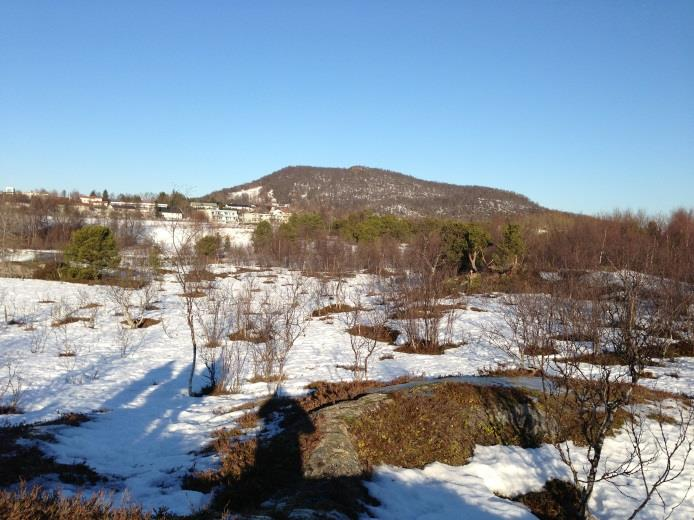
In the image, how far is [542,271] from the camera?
3750 centimetres

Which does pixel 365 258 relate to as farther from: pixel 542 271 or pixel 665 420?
pixel 665 420

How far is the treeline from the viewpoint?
34.1 m

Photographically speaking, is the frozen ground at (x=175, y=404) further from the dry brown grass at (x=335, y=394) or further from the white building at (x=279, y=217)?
the white building at (x=279, y=217)

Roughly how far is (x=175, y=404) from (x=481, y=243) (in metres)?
34.5

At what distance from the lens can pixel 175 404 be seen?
12.2 metres

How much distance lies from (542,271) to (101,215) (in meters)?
75.5

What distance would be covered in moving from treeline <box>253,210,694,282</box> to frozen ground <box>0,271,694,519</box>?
9.96 metres

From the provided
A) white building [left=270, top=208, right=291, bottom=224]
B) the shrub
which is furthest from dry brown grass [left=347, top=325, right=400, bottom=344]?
white building [left=270, top=208, right=291, bottom=224]

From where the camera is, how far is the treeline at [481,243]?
3409 cm

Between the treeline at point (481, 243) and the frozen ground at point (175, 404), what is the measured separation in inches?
392

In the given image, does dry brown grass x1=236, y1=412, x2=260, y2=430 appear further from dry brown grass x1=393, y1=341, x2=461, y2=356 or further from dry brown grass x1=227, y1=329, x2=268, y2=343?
dry brown grass x1=393, y1=341, x2=461, y2=356

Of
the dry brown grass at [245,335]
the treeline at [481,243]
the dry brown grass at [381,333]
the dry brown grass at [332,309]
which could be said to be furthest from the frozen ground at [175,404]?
the treeline at [481,243]

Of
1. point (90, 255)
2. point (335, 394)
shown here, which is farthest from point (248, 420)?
point (90, 255)

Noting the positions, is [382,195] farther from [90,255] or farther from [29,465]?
[29,465]
